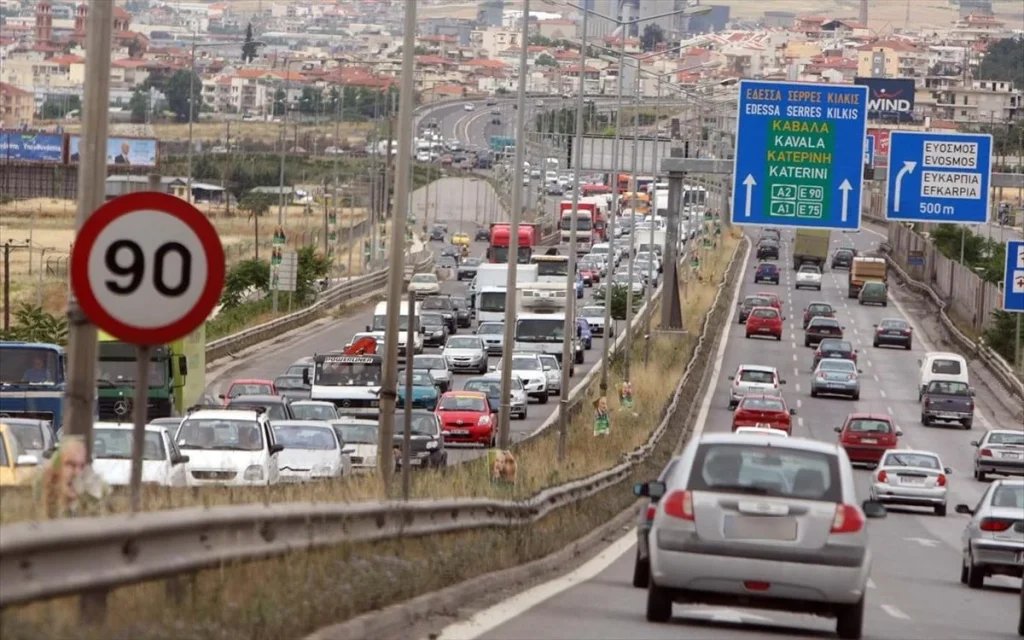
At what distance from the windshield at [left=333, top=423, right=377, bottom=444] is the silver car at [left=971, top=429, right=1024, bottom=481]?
54.5ft

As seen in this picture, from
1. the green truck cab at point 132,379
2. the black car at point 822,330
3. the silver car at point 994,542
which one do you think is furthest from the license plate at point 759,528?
the black car at point 822,330

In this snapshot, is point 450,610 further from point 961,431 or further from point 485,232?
point 485,232

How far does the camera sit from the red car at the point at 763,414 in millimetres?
49781

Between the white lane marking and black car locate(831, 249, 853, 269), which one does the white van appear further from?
black car locate(831, 249, 853, 269)

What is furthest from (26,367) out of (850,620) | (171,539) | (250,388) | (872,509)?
(171,539)

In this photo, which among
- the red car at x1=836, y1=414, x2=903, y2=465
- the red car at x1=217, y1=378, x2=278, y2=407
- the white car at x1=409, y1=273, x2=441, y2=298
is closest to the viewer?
the red car at x1=217, y1=378, x2=278, y2=407

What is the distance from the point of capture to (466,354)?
66500 millimetres

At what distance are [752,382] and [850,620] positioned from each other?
45.3 m

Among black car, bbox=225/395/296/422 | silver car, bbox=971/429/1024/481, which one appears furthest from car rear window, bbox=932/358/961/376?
black car, bbox=225/395/296/422

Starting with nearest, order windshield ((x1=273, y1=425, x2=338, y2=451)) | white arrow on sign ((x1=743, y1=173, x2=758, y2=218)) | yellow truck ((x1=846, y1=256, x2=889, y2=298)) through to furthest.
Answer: windshield ((x1=273, y1=425, x2=338, y2=451)) → white arrow on sign ((x1=743, y1=173, x2=758, y2=218)) → yellow truck ((x1=846, y1=256, x2=889, y2=298))

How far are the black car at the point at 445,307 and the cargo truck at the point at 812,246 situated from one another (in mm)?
39970

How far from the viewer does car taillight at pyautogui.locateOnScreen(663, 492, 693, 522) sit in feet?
47.5

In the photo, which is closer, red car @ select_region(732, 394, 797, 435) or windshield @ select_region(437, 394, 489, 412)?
windshield @ select_region(437, 394, 489, 412)

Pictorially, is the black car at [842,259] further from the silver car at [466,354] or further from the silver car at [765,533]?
the silver car at [765,533]
